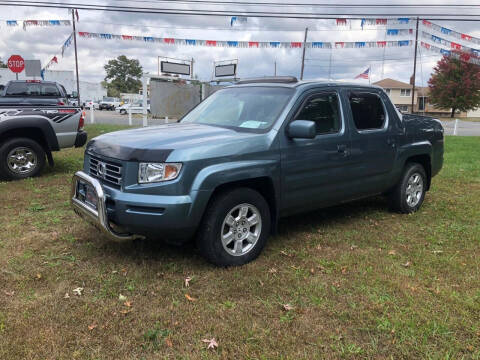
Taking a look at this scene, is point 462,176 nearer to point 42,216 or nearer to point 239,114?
point 239,114

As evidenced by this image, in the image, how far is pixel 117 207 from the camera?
11.8 feet

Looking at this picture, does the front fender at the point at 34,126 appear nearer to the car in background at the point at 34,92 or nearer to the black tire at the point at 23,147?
the black tire at the point at 23,147

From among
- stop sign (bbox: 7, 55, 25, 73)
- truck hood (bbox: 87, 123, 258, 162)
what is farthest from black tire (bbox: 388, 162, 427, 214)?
stop sign (bbox: 7, 55, 25, 73)

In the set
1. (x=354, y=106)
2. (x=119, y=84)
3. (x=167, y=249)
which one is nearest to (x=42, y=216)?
(x=167, y=249)

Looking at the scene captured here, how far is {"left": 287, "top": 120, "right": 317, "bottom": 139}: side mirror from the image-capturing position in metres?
4.01

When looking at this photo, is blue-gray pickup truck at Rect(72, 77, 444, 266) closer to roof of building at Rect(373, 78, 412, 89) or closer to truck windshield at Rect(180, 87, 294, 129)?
truck windshield at Rect(180, 87, 294, 129)

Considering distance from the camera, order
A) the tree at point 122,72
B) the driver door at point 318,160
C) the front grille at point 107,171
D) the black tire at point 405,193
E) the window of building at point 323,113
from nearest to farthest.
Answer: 1. the front grille at point 107,171
2. the driver door at point 318,160
3. the window of building at point 323,113
4. the black tire at point 405,193
5. the tree at point 122,72

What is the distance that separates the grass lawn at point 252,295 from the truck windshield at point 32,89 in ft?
24.0

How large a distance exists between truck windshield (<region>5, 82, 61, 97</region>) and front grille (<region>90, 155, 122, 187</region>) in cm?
882

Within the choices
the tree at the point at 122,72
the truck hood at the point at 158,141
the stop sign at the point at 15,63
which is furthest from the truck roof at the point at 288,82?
the tree at the point at 122,72

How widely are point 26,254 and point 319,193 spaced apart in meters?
3.15

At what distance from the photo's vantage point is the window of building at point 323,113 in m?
4.50

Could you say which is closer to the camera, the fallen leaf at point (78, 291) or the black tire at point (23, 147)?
the fallen leaf at point (78, 291)

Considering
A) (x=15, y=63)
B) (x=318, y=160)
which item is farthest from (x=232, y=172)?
(x=15, y=63)
